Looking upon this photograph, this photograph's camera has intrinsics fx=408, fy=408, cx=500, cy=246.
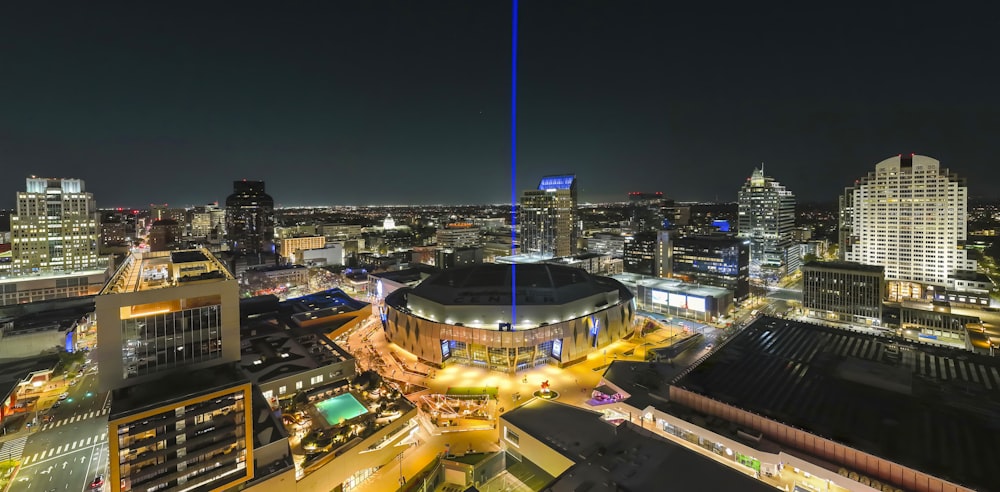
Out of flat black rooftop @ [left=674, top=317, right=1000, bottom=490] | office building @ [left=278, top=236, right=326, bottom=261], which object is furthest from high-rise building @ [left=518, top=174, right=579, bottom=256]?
flat black rooftop @ [left=674, top=317, right=1000, bottom=490]

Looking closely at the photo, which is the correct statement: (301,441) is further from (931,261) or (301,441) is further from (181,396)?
(931,261)

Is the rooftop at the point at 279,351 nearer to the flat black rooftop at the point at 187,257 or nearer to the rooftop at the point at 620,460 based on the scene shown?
the flat black rooftop at the point at 187,257

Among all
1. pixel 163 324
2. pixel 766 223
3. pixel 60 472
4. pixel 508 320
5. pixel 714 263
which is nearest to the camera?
pixel 163 324

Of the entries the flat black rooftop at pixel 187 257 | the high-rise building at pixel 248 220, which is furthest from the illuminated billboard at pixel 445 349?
the high-rise building at pixel 248 220

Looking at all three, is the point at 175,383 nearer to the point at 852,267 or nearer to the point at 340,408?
the point at 340,408

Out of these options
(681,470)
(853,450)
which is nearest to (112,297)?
(681,470)

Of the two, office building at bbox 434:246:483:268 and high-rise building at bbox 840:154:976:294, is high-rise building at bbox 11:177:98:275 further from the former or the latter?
high-rise building at bbox 840:154:976:294

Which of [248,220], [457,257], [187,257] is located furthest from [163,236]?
[187,257]
